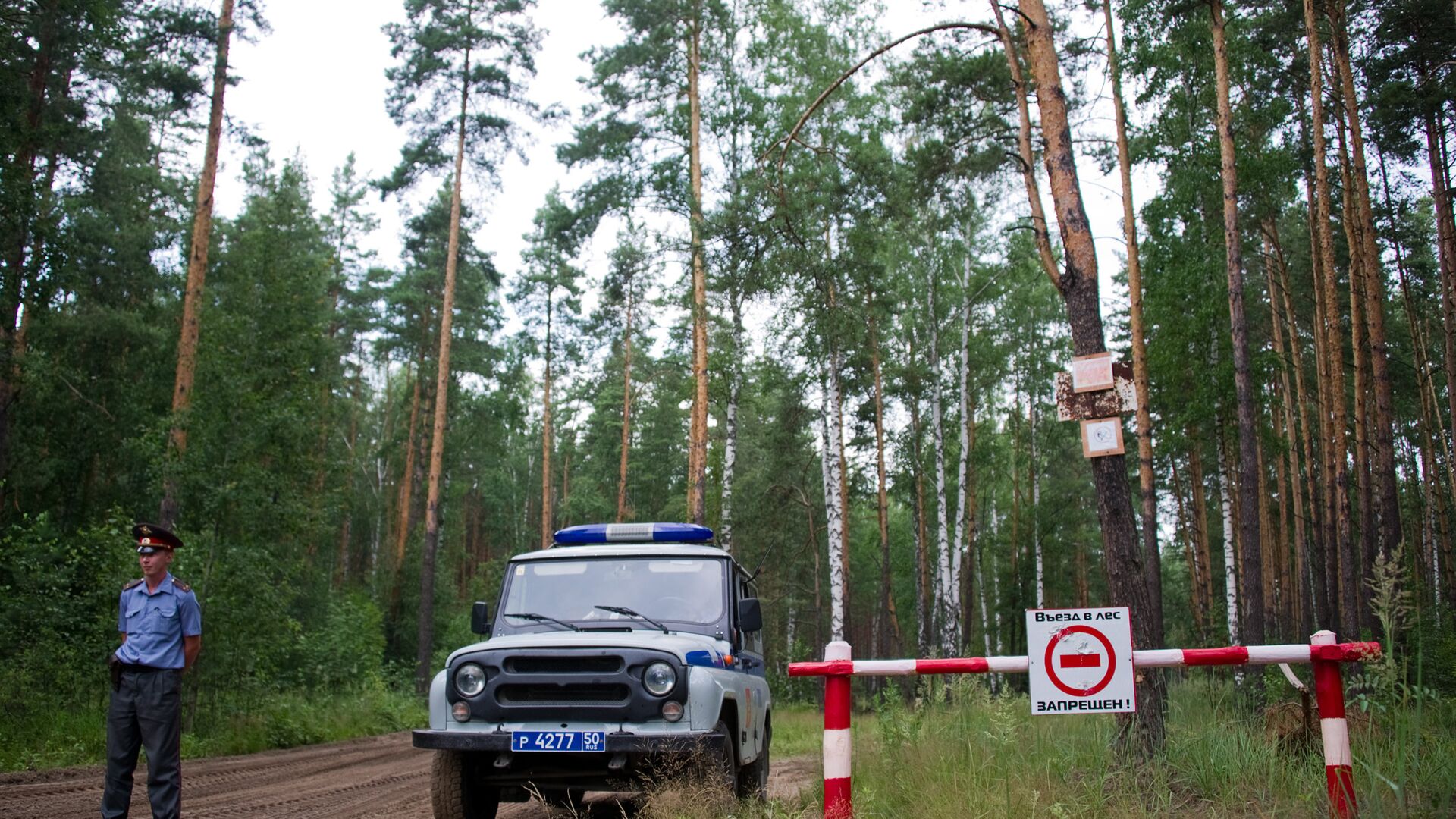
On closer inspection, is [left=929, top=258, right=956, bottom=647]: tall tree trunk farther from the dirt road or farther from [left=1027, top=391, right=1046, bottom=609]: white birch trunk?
the dirt road

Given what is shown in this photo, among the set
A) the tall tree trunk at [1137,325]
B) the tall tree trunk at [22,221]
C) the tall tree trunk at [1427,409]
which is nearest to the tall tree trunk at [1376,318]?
the tall tree trunk at [1137,325]

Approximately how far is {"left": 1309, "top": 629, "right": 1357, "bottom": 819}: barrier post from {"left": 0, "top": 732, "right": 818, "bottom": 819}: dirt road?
12.9ft

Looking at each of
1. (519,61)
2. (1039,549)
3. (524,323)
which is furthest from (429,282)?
(1039,549)

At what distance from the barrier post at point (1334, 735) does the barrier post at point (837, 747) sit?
2111 millimetres

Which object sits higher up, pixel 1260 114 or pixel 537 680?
pixel 1260 114

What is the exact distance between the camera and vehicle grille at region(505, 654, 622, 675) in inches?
229

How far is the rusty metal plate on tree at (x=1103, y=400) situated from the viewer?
20.6 feet

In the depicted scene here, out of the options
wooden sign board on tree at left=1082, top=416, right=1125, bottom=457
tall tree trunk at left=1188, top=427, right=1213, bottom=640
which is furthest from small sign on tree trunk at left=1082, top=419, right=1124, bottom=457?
tall tree trunk at left=1188, top=427, right=1213, bottom=640

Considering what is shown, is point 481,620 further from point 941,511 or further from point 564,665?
point 941,511

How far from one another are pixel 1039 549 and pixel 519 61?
2555cm

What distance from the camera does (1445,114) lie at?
1752cm

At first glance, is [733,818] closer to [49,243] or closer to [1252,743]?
[1252,743]

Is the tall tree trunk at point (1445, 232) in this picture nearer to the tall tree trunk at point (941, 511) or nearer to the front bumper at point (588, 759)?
the tall tree trunk at point (941, 511)

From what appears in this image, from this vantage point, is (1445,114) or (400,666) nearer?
(1445,114)
